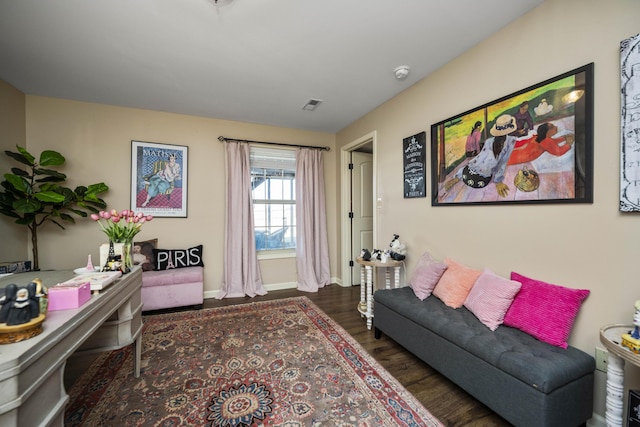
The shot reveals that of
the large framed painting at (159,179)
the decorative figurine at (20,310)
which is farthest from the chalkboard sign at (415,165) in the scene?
the large framed painting at (159,179)

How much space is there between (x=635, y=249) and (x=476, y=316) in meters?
0.90

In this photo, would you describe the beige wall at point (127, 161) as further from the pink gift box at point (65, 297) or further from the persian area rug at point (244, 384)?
the pink gift box at point (65, 297)

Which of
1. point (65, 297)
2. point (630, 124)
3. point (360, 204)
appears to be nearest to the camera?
point (65, 297)

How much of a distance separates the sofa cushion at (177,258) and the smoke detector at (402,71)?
321 cm

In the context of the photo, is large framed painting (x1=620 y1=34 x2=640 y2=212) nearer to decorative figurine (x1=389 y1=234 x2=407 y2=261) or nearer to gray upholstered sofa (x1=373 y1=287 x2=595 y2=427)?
gray upholstered sofa (x1=373 y1=287 x2=595 y2=427)

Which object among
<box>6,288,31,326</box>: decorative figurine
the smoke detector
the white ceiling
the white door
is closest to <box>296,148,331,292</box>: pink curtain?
the white door

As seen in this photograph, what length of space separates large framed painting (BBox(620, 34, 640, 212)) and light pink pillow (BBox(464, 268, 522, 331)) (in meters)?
0.73

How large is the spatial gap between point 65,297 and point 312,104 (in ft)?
9.70

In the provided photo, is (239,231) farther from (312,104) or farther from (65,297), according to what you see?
(65,297)

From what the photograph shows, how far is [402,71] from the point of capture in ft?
7.99

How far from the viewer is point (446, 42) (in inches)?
81.3

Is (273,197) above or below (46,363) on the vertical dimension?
above

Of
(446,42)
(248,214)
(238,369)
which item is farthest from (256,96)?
(238,369)

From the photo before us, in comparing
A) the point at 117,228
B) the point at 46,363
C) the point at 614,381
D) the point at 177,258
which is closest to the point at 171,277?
the point at 177,258
